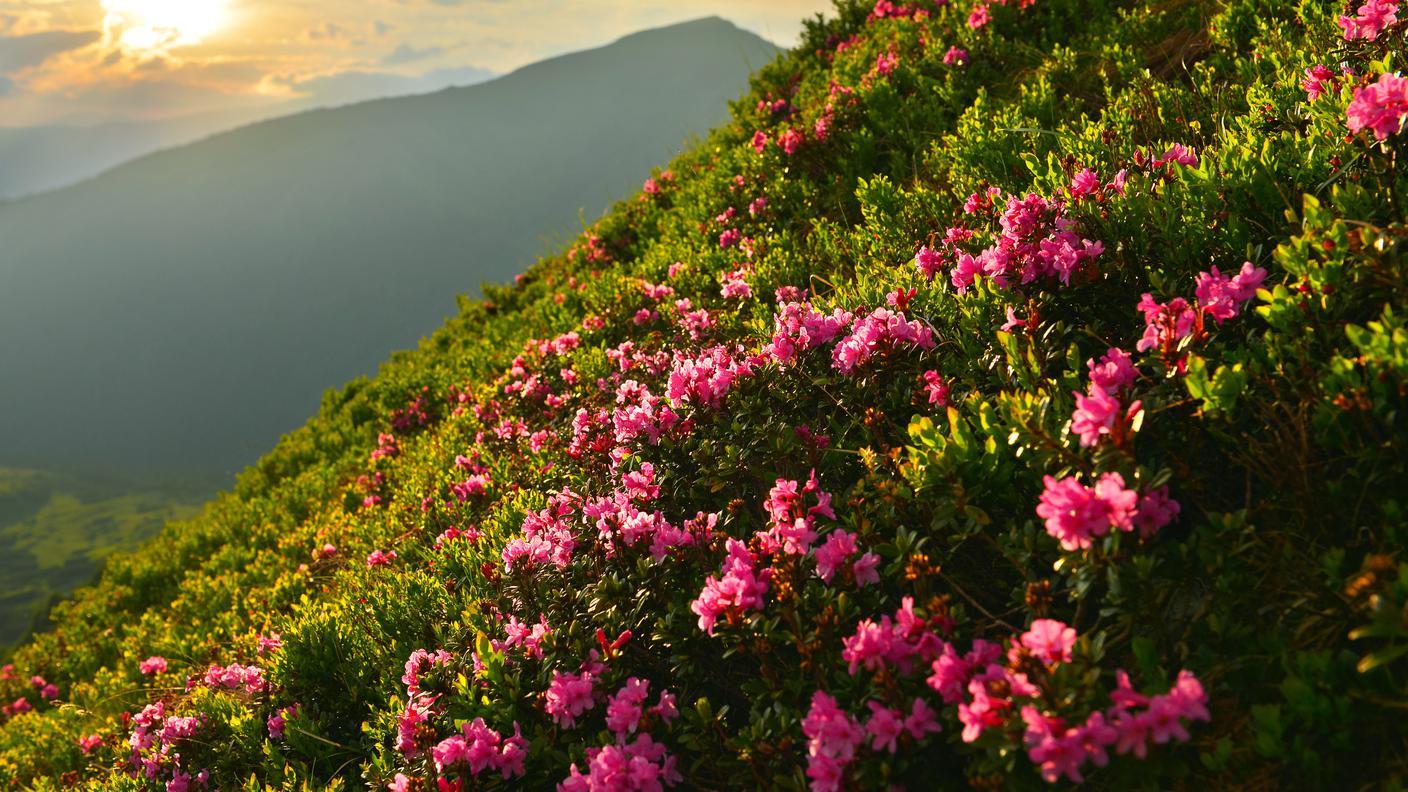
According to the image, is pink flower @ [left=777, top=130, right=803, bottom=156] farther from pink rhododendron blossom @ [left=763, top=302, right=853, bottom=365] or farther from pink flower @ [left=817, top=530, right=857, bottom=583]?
pink flower @ [left=817, top=530, right=857, bottom=583]

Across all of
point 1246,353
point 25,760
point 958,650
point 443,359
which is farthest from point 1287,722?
point 443,359

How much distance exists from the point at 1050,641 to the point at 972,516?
67 centimetres

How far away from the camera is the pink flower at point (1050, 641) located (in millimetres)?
1975

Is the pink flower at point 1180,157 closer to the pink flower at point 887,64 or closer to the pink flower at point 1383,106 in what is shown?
the pink flower at point 1383,106

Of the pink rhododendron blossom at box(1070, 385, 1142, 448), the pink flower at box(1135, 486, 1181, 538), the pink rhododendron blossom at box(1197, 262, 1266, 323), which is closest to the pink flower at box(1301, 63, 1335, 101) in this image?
the pink rhododendron blossom at box(1197, 262, 1266, 323)

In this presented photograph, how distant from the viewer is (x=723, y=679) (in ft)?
9.86

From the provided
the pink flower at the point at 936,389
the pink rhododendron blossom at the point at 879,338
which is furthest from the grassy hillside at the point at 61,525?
the pink flower at the point at 936,389

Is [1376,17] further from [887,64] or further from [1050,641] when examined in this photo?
[887,64]

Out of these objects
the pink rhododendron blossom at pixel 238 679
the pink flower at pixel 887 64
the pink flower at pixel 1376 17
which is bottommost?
the pink rhododendron blossom at pixel 238 679

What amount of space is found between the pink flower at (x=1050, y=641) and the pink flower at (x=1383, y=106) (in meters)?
2.22

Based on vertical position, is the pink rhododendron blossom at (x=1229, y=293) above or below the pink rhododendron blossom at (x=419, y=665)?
above

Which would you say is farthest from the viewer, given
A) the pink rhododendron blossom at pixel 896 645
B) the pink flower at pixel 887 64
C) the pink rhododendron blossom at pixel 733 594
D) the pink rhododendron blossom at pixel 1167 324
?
the pink flower at pixel 887 64

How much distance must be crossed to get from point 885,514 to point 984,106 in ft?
16.4

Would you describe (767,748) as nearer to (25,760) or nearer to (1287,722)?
(1287,722)
